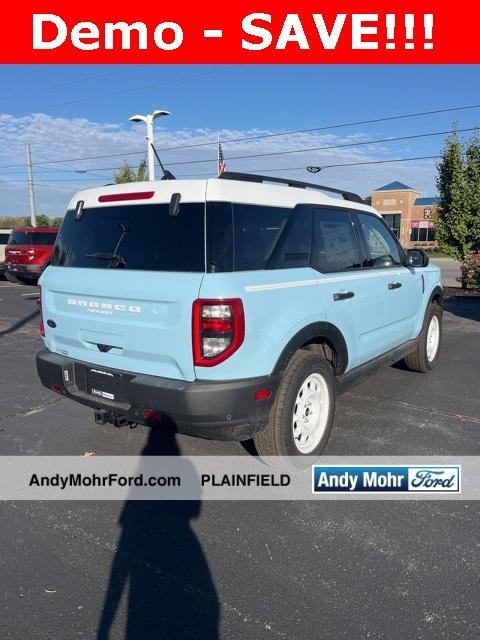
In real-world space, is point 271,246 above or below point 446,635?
above

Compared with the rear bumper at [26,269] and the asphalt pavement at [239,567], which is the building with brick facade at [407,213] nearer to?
the rear bumper at [26,269]

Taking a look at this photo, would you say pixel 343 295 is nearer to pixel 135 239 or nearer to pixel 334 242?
pixel 334 242

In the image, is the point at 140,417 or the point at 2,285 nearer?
the point at 140,417

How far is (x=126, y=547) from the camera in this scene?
276cm

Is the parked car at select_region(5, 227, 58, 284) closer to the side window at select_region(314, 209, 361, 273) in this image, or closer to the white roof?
the white roof

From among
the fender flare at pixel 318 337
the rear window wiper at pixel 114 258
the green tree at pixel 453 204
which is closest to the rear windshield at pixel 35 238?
the green tree at pixel 453 204

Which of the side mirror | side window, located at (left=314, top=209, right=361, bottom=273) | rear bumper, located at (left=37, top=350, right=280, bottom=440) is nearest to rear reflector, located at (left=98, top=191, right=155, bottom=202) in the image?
rear bumper, located at (left=37, top=350, right=280, bottom=440)

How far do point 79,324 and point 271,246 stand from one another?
144 cm

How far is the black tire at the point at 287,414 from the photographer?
3242 millimetres

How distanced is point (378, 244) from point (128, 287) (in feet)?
8.85

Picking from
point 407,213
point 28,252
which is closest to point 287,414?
point 28,252

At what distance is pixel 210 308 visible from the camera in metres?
2.81

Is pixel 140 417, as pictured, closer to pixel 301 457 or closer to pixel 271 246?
pixel 301 457

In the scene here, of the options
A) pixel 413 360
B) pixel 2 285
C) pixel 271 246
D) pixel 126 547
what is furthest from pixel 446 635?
pixel 2 285
